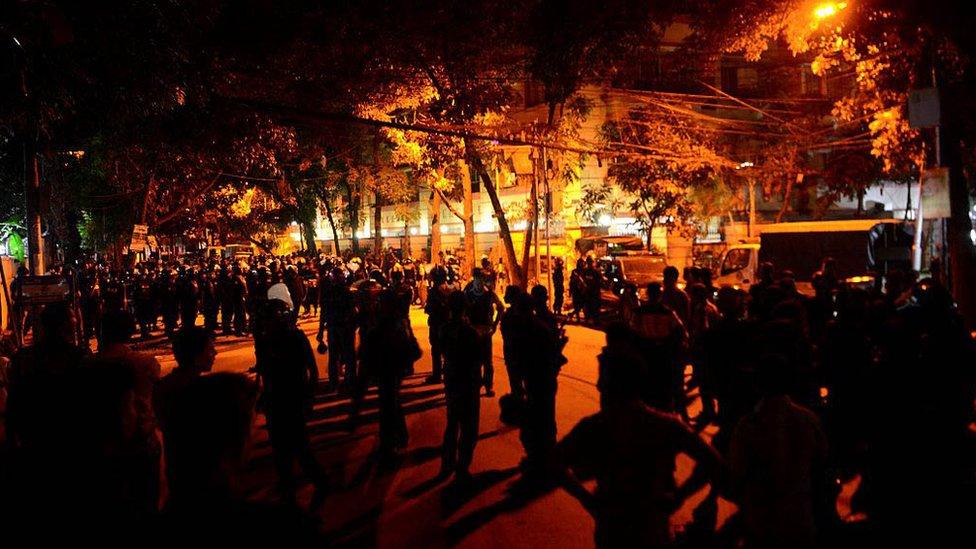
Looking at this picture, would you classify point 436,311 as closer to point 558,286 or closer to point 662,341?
point 662,341

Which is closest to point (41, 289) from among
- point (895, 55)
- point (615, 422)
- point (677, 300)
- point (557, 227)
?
point (677, 300)

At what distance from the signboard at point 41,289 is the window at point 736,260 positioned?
1607 centimetres

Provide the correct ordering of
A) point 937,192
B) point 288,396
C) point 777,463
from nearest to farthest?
point 777,463, point 288,396, point 937,192

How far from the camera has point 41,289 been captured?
13531 millimetres

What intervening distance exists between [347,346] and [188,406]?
9.87 m

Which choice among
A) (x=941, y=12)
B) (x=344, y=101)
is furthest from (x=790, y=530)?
(x=344, y=101)

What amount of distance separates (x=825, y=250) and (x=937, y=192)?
30.7 ft

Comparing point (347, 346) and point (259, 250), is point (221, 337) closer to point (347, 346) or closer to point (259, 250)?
point (347, 346)

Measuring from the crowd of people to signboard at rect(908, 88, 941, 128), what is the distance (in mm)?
3431

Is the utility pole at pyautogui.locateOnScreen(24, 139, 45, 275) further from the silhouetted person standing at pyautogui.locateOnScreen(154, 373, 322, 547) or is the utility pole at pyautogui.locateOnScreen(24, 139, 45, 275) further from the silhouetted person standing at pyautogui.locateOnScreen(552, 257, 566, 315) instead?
the silhouetted person standing at pyautogui.locateOnScreen(154, 373, 322, 547)

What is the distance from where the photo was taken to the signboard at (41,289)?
1350 centimetres

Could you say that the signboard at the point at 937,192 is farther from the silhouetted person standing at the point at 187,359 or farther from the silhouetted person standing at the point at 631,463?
the silhouetted person standing at the point at 187,359

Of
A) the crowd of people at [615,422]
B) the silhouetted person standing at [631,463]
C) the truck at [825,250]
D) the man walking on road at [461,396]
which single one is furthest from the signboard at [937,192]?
the silhouetted person standing at [631,463]

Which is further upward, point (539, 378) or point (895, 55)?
point (895, 55)
